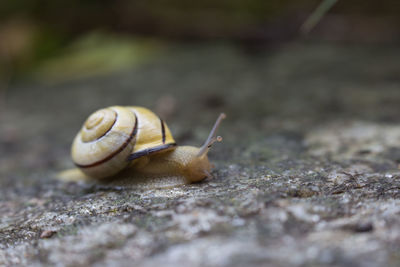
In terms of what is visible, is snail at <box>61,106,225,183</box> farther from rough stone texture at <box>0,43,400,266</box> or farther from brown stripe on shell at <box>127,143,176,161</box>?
rough stone texture at <box>0,43,400,266</box>

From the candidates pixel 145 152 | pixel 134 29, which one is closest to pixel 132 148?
pixel 145 152

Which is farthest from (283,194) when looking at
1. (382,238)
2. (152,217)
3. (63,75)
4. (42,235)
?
(63,75)

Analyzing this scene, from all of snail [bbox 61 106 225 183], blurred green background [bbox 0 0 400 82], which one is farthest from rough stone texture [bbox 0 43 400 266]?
blurred green background [bbox 0 0 400 82]

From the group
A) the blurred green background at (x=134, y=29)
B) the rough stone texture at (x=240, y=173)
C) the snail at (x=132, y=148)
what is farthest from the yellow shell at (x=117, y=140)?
the blurred green background at (x=134, y=29)

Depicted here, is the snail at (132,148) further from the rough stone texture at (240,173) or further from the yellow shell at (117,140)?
A: the rough stone texture at (240,173)

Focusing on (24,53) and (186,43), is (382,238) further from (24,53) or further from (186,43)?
(24,53)

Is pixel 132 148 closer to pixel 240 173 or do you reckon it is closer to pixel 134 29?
pixel 240 173

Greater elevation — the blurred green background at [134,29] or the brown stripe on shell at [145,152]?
the blurred green background at [134,29]
